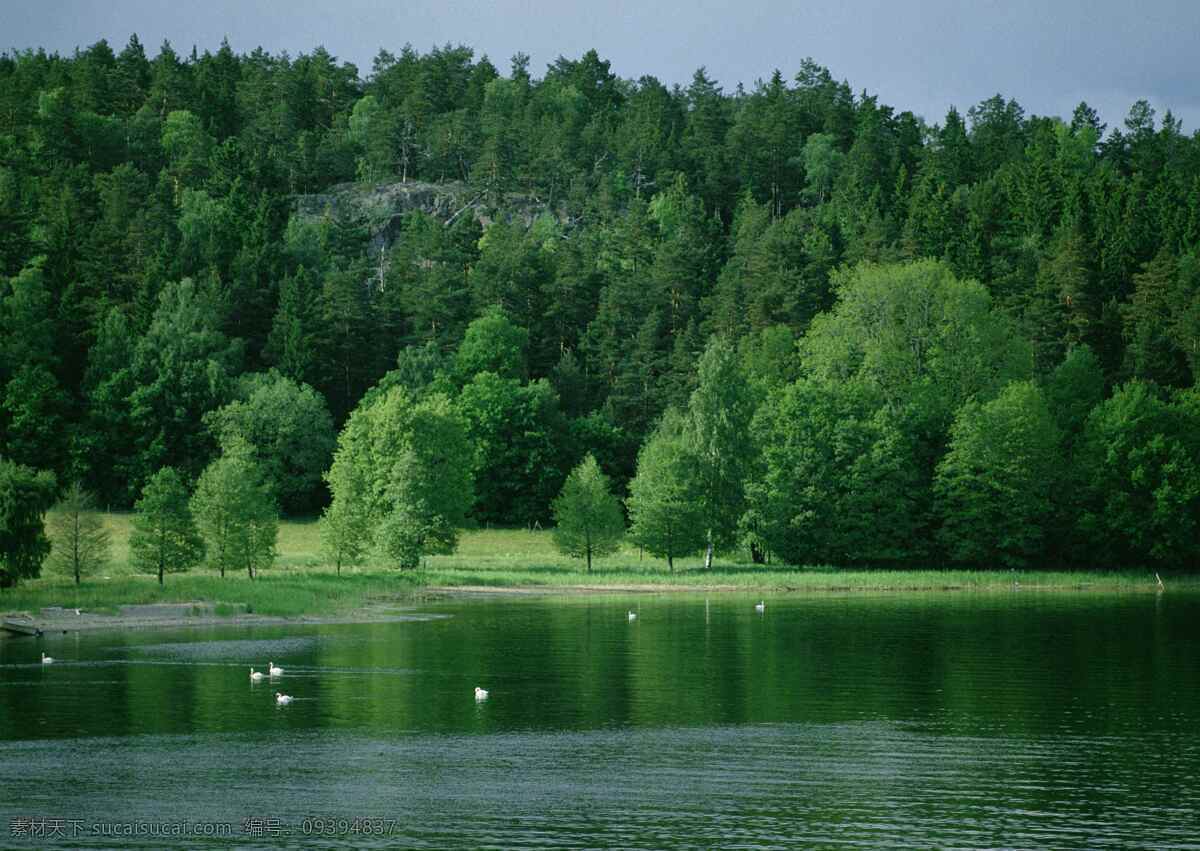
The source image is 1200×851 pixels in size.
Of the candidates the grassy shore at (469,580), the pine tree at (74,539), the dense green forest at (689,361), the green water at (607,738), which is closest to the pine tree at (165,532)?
the grassy shore at (469,580)

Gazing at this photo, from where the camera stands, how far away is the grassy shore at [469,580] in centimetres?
8450

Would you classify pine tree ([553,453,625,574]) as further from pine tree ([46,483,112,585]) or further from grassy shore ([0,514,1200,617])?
pine tree ([46,483,112,585])

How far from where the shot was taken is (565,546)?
116 meters

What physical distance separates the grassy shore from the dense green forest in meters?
4.24

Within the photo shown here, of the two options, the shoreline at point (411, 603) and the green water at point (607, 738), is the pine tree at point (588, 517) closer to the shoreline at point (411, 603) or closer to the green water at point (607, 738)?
the shoreline at point (411, 603)

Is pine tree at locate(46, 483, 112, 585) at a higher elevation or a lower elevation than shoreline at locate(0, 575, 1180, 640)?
higher

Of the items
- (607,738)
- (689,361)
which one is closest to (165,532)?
(607,738)

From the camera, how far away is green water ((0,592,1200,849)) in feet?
120

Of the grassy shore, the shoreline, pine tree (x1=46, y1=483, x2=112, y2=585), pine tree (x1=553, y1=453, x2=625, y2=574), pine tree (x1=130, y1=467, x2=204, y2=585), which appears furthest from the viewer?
pine tree (x1=553, y1=453, x2=625, y2=574)

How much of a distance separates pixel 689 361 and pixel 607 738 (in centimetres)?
11343

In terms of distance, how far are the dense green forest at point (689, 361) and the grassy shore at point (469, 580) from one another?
4.24 m

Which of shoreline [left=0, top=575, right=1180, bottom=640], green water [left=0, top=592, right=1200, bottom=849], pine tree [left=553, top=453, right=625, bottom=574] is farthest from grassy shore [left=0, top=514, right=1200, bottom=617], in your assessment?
green water [left=0, top=592, right=1200, bottom=849]

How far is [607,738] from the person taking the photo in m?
47.4

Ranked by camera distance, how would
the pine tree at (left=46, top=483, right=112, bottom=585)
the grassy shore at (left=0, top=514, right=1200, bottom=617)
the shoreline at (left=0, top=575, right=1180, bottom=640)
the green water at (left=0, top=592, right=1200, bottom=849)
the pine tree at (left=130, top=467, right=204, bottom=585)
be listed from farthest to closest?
the pine tree at (left=130, top=467, right=204, bottom=585), the pine tree at (left=46, top=483, right=112, bottom=585), the grassy shore at (left=0, top=514, right=1200, bottom=617), the shoreline at (left=0, top=575, right=1180, bottom=640), the green water at (left=0, top=592, right=1200, bottom=849)
